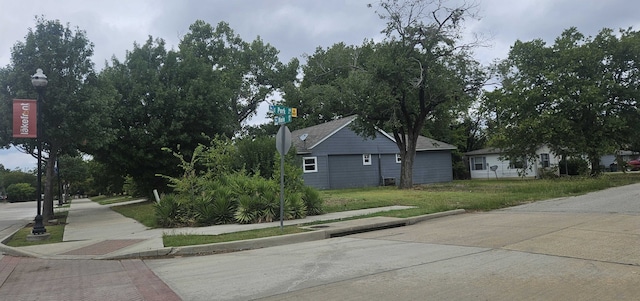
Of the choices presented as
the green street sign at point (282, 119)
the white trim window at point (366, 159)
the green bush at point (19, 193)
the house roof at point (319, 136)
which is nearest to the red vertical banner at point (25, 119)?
the green street sign at point (282, 119)

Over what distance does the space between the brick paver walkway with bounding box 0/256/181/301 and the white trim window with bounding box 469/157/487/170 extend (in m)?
40.3

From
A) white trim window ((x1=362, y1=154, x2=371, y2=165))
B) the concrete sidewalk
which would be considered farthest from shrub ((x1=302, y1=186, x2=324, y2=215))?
white trim window ((x1=362, y1=154, x2=371, y2=165))

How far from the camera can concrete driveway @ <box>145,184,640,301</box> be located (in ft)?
18.3

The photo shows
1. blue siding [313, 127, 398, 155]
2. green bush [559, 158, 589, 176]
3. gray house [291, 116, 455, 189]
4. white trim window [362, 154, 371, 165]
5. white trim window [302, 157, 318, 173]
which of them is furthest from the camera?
green bush [559, 158, 589, 176]

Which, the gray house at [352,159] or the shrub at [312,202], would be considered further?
the gray house at [352,159]

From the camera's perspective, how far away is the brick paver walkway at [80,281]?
6375mm

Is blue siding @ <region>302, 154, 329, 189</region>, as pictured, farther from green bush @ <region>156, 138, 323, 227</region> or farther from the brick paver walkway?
the brick paver walkway

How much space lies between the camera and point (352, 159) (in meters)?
34.2

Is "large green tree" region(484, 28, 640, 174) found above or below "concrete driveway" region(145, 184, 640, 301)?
above

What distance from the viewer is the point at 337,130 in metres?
33.4

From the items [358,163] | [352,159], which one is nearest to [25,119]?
[352,159]

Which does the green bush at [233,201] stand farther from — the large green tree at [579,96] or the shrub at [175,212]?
the large green tree at [579,96]

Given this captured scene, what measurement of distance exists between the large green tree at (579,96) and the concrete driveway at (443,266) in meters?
20.4

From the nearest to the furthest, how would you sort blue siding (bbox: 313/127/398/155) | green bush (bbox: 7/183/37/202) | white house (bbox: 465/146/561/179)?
blue siding (bbox: 313/127/398/155) → white house (bbox: 465/146/561/179) → green bush (bbox: 7/183/37/202)
